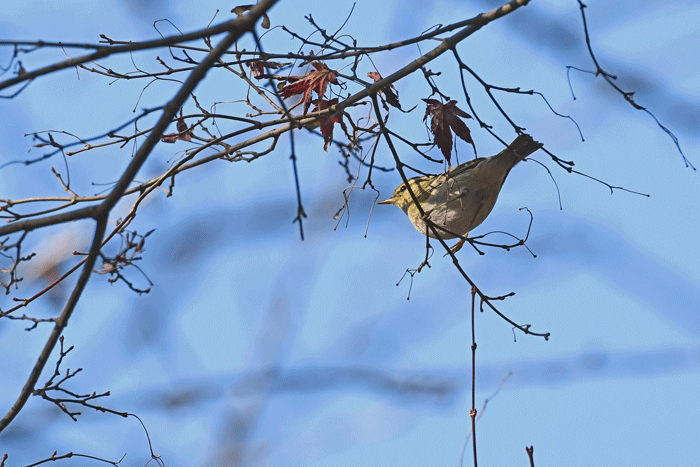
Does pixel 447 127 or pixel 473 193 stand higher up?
pixel 473 193

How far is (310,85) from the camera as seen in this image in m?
3.43

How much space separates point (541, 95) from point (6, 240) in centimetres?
288

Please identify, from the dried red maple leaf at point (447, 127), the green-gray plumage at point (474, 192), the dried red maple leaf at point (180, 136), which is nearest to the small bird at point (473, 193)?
the green-gray plumage at point (474, 192)

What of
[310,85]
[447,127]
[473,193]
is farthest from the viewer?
[473,193]

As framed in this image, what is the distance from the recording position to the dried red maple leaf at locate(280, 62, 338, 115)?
341 cm

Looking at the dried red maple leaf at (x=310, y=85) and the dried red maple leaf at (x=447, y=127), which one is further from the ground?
the dried red maple leaf at (x=310, y=85)

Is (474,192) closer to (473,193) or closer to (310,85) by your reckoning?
(473,193)

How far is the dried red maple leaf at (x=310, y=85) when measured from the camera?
341 cm

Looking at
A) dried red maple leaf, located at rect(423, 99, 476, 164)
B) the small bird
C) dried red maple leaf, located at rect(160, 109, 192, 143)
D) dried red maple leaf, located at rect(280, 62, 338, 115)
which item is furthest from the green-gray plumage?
dried red maple leaf, located at rect(160, 109, 192, 143)

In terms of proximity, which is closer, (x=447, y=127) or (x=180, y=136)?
(x=447, y=127)

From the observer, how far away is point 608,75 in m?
2.81

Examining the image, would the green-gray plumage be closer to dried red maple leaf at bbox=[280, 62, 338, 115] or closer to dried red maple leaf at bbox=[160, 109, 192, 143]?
dried red maple leaf at bbox=[280, 62, 338, 115]

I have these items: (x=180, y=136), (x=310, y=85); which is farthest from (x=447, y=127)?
(x=180, y=136)

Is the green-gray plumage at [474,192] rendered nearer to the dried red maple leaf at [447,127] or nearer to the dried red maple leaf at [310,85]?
the dried red maple leaf at [447,127]
